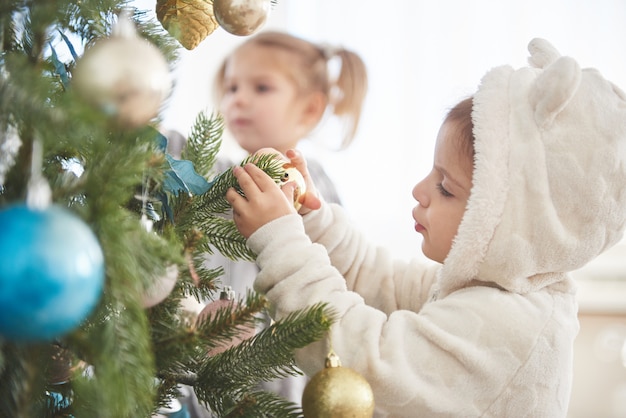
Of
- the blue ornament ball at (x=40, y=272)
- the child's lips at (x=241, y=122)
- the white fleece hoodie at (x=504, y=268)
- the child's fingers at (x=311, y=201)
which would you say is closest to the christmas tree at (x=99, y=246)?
the blue ornament ball at (x=40, y=272)

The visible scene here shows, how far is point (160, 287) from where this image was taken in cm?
45

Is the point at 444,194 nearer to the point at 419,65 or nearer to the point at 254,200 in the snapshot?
the point at 254,200

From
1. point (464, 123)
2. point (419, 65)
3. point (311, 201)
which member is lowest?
point (419, 65)

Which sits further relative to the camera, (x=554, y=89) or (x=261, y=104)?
(x=261, y=104)

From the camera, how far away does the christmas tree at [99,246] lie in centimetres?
32

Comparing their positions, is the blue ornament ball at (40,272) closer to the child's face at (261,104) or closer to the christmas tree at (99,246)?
the christmas tree at (99,246)

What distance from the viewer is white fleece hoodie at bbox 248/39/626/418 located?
0.67 metres

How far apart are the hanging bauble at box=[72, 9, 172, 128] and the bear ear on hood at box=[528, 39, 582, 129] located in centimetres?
47

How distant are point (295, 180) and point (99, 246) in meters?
0.39

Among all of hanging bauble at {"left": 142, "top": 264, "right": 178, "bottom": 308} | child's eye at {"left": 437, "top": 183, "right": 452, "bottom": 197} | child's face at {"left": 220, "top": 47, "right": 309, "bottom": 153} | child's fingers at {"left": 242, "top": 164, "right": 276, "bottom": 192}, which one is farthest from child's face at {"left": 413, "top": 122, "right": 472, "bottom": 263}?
child's face at {"left": 220, "top": 47, "right": 309, "bottom": 153}

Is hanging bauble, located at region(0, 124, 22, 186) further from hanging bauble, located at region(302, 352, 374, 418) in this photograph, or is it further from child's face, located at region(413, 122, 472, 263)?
child's face, located at region(413, 122, 472, 263)

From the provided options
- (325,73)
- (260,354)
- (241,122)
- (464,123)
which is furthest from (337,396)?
(325,73)

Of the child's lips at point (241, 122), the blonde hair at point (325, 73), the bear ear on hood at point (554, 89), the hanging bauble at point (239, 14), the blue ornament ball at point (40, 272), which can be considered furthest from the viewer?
the blonde hair at point (325, 73)

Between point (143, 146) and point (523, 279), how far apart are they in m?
0.46
